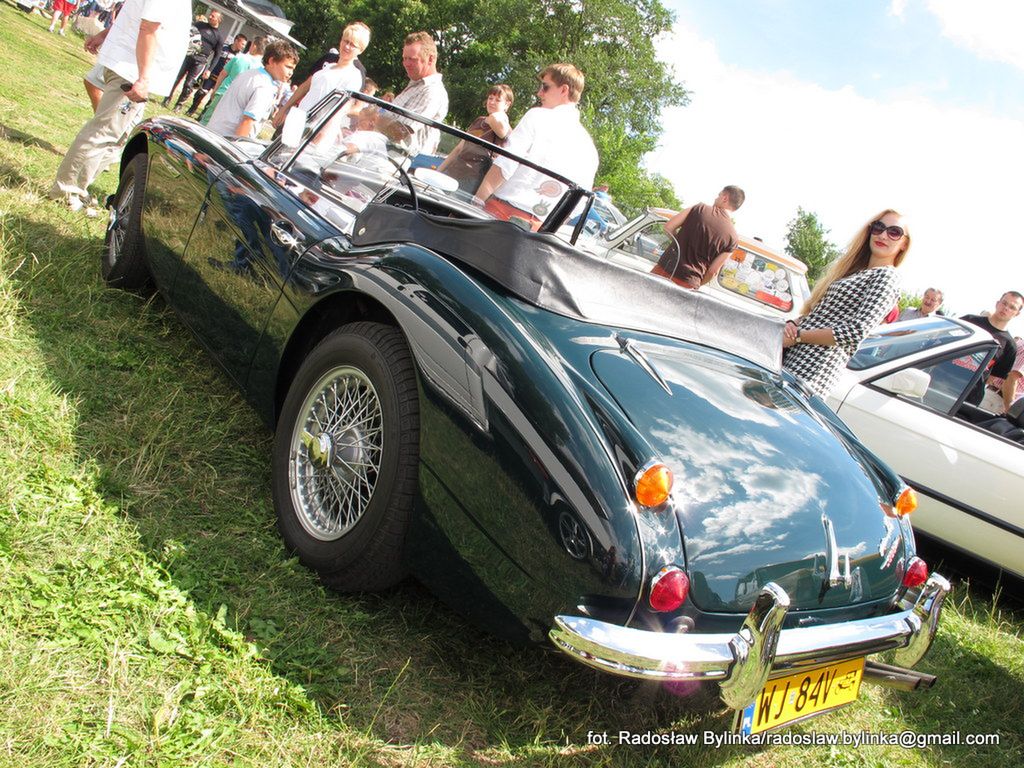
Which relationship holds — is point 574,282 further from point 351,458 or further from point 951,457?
point 951,457

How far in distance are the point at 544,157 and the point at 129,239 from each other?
2230 millimetres

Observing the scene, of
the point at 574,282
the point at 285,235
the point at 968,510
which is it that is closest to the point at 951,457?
the point at 968,510

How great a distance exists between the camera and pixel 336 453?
8.75ft

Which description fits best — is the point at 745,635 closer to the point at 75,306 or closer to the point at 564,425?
the point at 564,425

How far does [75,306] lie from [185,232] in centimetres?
69

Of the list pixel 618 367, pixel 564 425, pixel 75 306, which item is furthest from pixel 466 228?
pixel 75 306

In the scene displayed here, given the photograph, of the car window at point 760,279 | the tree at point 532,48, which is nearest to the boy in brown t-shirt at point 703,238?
the car window at point 760,279

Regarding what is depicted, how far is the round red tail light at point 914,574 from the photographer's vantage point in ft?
8.87

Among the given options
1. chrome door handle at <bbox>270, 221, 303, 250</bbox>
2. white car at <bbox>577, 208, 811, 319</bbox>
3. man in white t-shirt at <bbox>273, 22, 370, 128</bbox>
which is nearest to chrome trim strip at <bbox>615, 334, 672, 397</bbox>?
chrome door handle at <bbox>270, 221, 303, 250</bbox>

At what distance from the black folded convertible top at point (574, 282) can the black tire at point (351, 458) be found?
390 millimetres

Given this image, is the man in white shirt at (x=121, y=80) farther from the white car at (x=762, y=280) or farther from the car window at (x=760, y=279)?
the car window at (x=760, y=279)

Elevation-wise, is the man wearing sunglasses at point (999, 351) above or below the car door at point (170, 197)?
above

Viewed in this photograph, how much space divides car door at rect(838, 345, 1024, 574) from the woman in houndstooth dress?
0.76 meters

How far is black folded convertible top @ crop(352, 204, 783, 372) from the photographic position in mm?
2664
